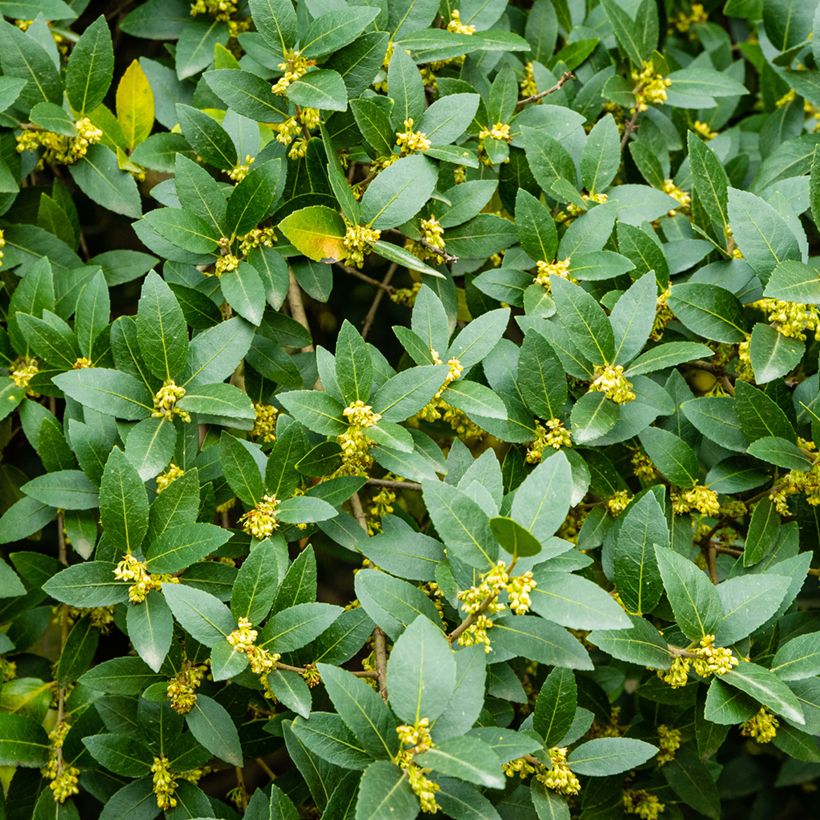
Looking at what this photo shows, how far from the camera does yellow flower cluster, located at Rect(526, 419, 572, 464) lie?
176 centimetres

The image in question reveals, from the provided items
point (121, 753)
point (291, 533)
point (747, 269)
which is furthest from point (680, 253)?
point (121, 753)

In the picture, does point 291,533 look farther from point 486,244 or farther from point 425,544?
point 486,244

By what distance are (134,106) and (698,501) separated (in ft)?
4.50

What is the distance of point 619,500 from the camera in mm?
1810

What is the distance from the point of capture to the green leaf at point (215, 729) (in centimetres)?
165

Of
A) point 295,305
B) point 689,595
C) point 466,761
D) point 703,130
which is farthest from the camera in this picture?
point 703,130

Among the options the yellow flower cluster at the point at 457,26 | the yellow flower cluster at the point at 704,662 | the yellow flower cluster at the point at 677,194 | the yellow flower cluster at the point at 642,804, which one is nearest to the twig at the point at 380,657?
the yellow flower cluster at the point at 704,662

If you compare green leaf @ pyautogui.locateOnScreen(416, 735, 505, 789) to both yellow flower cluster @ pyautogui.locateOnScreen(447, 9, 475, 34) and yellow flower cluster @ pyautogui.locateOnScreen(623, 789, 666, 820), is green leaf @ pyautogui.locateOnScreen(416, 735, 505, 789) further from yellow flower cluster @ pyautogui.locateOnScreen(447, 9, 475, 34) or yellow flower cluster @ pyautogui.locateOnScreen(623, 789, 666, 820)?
yellow flower cluster @ pyautogui.locateOnScreen(447, 9, 475, 34)

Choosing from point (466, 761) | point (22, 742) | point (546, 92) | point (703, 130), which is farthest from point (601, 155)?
point (22, 742)

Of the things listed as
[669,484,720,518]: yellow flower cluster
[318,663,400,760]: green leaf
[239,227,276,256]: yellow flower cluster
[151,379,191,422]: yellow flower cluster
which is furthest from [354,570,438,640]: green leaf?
[239,227,276,256]: yellow flower cluster

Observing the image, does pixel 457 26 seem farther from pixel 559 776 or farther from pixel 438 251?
pixel 559 776

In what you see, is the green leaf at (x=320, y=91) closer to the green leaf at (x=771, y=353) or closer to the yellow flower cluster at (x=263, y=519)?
the yellow flower cluster at (x=263, y=519)

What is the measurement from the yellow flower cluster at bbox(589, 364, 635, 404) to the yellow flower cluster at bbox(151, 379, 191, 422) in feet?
2.33

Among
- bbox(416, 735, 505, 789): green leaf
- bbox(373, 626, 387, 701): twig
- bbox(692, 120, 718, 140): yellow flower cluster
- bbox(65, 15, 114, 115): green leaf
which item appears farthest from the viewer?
bbox(692, 120, 718, 140): yellow flower cluster
